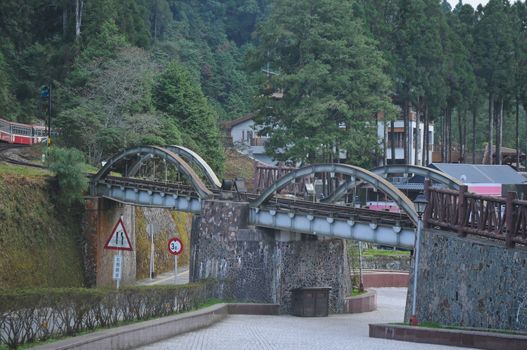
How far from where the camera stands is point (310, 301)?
136 ft

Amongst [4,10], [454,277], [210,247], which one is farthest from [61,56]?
[454,277]

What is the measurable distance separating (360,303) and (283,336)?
18013mm

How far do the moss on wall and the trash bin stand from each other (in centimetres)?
1017

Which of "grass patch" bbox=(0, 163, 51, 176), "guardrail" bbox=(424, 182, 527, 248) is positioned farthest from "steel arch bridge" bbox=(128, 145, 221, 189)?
"guardrail" bbox=(424, 182, 527, 248)

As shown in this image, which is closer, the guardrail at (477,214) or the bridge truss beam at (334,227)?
the guardrail at (477,214)

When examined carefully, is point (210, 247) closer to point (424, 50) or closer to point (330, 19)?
point (330, 19)

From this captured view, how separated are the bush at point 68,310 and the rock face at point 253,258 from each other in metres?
14.8

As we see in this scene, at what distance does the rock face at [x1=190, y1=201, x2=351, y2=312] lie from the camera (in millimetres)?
41562

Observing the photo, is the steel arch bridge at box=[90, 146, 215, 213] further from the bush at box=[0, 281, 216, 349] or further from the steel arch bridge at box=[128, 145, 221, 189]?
the bush at box=[0, 281, 216, 349]

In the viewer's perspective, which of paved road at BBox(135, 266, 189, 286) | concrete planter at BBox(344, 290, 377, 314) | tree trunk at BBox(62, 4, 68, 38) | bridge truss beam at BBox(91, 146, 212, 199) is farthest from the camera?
tree trunk at BBox(62, 4, 68, 38)

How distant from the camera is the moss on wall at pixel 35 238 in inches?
1670

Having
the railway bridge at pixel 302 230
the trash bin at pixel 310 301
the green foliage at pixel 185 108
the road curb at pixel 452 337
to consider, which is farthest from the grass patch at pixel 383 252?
the road curb at pixel 452 337

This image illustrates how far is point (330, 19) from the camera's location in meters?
65.7

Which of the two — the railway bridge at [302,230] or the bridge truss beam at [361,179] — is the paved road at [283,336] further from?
the bridge truss beam at [361,179]
